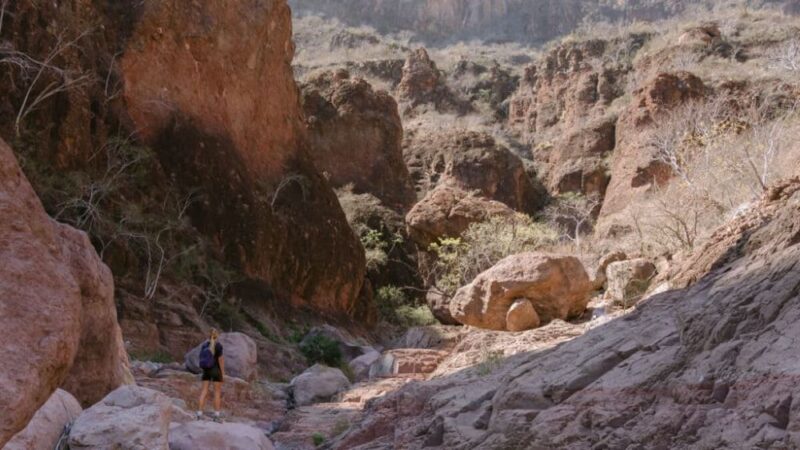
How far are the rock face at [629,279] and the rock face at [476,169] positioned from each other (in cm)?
2082

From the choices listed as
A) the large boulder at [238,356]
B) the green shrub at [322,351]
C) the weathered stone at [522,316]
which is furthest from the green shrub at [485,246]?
the large boulder at [238,356]

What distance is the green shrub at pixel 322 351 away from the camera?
56.2 feet

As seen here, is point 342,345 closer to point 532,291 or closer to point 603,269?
point 532,291

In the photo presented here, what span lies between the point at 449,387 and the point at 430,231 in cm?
2203

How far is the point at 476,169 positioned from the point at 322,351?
21237 mm

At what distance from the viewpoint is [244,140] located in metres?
22.3

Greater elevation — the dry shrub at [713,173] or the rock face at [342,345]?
the dry shrub at [713,173]

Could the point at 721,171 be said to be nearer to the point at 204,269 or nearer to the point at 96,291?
the point at 204,269

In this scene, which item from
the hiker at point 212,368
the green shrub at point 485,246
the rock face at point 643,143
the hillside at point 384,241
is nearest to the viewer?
Result: the hillside at point 384,241

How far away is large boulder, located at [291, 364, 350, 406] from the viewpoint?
12523 mm

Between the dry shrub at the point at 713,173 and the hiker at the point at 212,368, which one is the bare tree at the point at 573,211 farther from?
the hiker at the point at 212,368

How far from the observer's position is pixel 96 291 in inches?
243

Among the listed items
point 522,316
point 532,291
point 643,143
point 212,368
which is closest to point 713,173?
point 532,291

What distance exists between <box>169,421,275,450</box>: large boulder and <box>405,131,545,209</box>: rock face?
29633 mm
